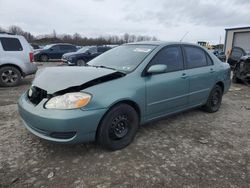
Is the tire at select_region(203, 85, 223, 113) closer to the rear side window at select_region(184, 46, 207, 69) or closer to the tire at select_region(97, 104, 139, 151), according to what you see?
the rear side window at select_region(184, 46, 207, 69)

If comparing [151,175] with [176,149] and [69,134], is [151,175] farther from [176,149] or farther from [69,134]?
[69,134]

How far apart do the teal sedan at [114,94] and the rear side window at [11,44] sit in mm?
4748

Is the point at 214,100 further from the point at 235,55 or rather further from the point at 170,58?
the point at 235,55

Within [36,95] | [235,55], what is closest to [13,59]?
[36,95]

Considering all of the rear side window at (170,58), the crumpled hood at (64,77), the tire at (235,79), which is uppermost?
the rear side window at (170,58)

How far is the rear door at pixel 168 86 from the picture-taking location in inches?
144

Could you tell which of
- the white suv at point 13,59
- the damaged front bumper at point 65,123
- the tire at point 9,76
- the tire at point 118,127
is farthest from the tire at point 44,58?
the tire at point 118,127

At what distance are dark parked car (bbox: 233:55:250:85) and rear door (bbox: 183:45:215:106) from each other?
475 cm

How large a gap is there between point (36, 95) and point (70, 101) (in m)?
0.70

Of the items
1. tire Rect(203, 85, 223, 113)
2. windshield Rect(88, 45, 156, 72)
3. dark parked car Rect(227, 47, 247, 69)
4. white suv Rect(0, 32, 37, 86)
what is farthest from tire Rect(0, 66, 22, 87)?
dark parked car Rect(227, 47, 247, 69)

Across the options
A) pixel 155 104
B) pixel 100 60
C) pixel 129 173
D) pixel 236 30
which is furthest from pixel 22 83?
pixel 236 30

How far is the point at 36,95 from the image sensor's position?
3.28m

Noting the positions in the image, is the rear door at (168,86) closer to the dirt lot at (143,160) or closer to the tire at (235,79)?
the dirt lot at (143,160)

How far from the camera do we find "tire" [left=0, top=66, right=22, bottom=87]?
776cm
